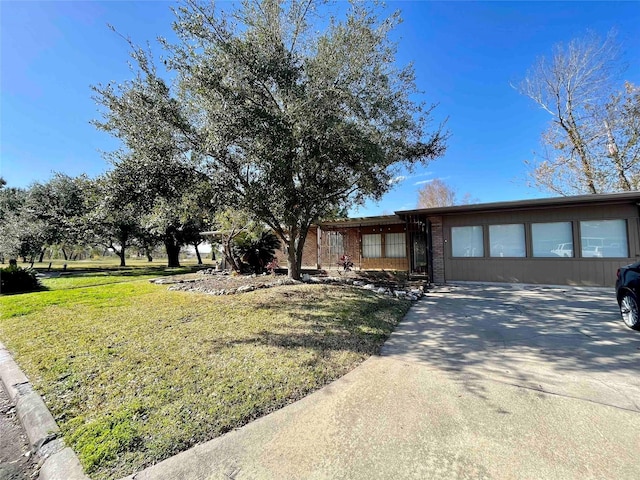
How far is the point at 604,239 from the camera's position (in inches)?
348

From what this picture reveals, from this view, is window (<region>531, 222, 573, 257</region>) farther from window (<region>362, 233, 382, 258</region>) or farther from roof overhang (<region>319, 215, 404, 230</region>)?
window (<region>362, 233, 382, 258</region>)

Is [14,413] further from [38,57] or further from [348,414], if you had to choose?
[38,57]

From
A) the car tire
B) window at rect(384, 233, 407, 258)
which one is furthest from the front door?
the car tire

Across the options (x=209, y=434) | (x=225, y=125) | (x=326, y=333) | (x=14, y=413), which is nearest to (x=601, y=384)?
(x=326, y=333)

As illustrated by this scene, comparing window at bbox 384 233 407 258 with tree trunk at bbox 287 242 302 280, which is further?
window at bbox 384 233 407 258

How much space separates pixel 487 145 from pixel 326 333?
1772cm

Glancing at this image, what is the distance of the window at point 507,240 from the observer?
32.1 feet

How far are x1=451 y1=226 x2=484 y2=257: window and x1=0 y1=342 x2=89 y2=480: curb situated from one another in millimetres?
10947

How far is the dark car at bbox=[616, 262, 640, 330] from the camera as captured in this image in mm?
4648

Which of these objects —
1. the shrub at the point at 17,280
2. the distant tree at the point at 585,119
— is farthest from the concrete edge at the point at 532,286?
the shrub at the point at 17,280

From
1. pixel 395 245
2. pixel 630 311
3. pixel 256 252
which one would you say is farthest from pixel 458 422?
pixel 395 245

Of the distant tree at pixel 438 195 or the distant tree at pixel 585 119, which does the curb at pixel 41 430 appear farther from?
the distant tree at pixel 438 195

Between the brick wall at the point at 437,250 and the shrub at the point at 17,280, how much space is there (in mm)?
14270

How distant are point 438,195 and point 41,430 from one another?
3020 centimetres
